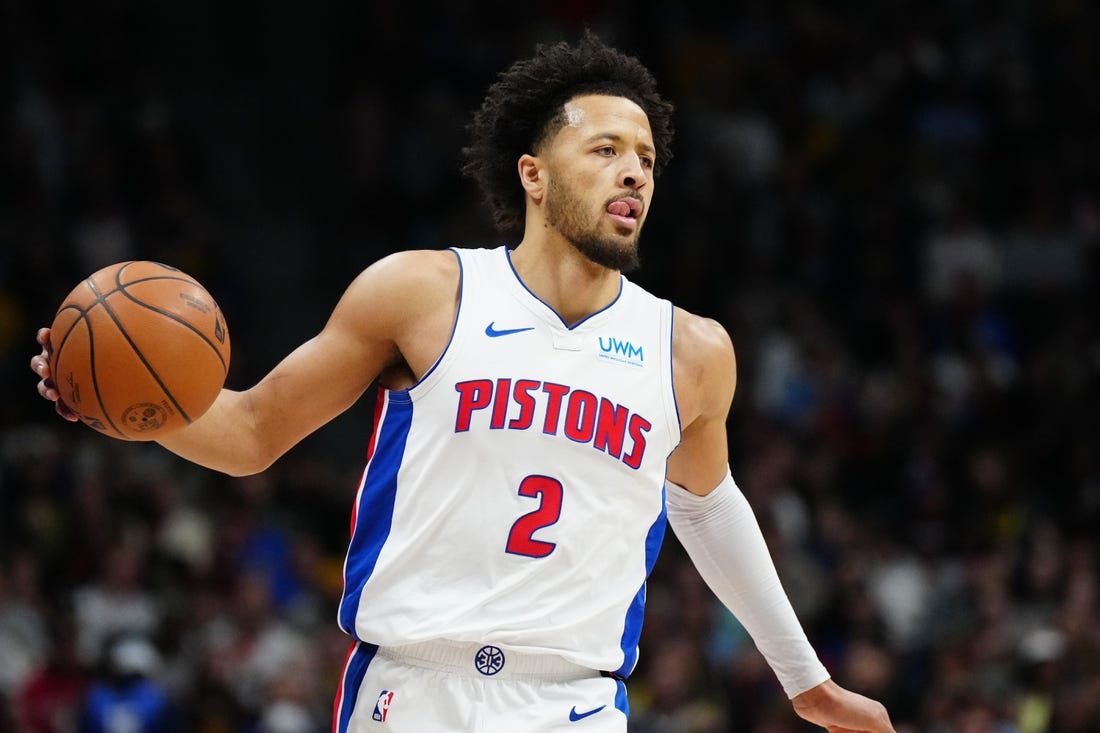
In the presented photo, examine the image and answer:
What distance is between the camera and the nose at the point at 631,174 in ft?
14.3

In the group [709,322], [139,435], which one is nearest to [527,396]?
[709,322]

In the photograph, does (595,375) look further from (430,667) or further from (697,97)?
(697,97)

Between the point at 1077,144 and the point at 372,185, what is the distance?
594 cm

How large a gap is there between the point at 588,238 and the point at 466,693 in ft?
4.25

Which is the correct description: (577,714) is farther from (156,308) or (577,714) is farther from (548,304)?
(156,308)

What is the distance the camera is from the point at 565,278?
14.6ft

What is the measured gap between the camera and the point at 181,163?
12.8 m

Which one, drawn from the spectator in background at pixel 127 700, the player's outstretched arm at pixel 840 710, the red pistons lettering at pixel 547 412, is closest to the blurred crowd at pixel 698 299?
the spectator in background at pixel 127 700

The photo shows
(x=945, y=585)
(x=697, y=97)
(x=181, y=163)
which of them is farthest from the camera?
(x=697, y=97)

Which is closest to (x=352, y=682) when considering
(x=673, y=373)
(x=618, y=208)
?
(x=673, y=373)

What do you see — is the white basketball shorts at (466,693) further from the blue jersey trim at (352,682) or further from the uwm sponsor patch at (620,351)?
the uwm sponsor patch at (620,351)

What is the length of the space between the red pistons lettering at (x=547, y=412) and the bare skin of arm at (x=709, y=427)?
0.98ft

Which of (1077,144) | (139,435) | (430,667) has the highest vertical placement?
(1077,144)

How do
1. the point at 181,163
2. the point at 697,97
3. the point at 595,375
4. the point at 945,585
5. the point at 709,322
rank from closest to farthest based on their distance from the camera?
1. the point at 595,375
2. the point at 709,322
3. the point at 945,585
4. the point at 181,163
5. the point at 697,97
